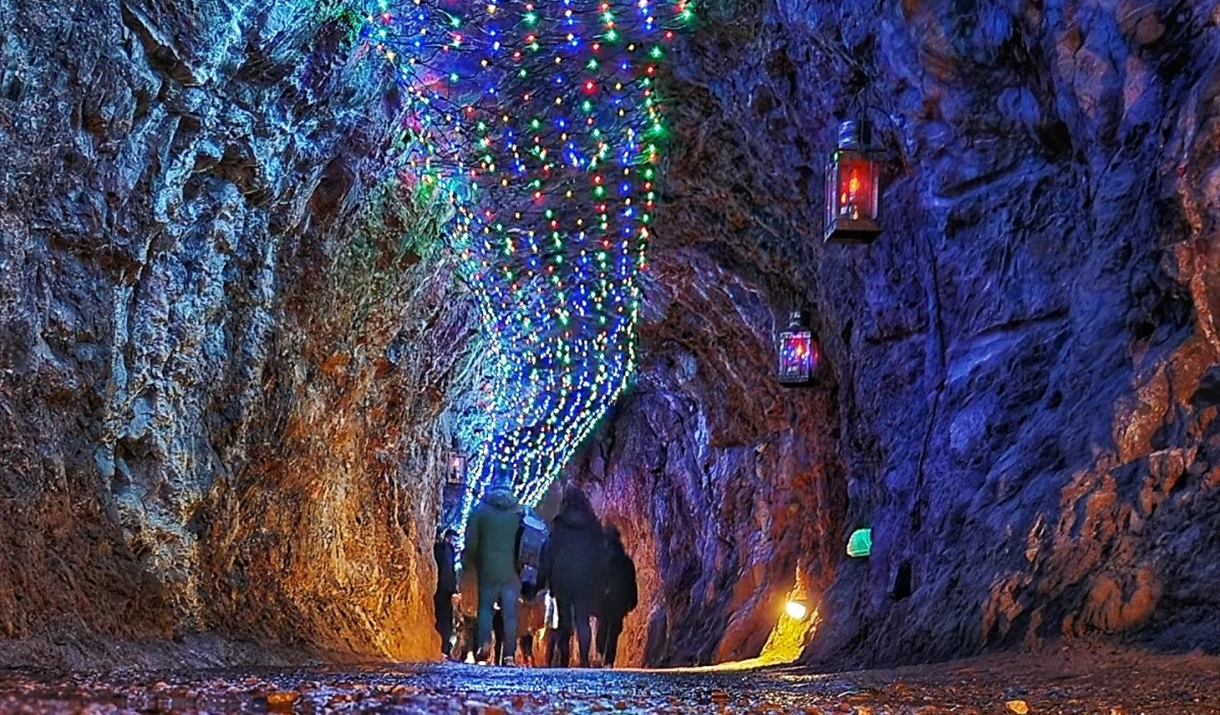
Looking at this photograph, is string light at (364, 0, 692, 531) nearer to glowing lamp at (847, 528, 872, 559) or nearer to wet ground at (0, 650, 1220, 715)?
glowing lamp at (847, 528, 872, 559)

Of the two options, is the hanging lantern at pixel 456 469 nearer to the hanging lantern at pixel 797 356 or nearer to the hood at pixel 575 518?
the hood at pixel 575 518

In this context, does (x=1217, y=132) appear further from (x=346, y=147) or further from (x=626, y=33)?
(x=346, y=147)

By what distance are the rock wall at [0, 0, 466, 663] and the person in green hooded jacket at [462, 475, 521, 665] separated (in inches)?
468

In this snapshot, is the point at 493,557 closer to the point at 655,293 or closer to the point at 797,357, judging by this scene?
the point at 655,293

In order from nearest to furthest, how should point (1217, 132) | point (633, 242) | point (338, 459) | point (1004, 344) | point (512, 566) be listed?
point (1217, 132) → point (1004, 344) → point (338, 459) → point (633, 242) → point (512, 566)

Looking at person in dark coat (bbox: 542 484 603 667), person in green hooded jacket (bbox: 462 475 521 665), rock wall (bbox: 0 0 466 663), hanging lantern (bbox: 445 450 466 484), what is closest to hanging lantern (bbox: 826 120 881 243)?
rock wall (bbox: 0 0 466 663)

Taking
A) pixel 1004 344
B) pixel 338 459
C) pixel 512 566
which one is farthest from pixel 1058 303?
pixel 512 566

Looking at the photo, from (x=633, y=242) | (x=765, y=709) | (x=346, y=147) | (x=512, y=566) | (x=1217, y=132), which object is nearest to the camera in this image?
(x=765, y=709)

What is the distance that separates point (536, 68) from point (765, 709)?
6.94m

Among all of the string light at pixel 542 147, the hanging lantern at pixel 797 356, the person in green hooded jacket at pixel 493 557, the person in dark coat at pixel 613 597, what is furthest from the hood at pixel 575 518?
the hanging lantern at pixel 797 356

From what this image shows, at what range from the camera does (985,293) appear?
244 inches

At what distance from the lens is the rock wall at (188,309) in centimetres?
416

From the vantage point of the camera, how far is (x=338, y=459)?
964cm

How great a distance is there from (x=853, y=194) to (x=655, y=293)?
280 inches
